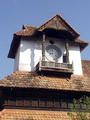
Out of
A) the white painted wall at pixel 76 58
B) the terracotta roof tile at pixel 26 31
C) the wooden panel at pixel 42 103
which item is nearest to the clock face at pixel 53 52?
the white painted wall at pixel 76 58

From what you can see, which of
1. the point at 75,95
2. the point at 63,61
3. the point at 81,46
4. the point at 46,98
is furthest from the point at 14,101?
the point at 81,46

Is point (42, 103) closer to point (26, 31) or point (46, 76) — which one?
point (46, 76)

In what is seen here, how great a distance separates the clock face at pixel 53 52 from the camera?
20453 millimetres

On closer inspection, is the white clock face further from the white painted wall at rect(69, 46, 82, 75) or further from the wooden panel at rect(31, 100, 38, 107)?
the wooden panel at rect(31, 100, 38, 107)

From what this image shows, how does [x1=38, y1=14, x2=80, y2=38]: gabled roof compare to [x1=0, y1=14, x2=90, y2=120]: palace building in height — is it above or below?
above

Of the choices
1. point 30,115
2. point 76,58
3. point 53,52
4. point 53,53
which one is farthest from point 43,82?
point 76,58

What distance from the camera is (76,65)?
68.0 feet

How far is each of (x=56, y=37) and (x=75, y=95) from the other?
638cm

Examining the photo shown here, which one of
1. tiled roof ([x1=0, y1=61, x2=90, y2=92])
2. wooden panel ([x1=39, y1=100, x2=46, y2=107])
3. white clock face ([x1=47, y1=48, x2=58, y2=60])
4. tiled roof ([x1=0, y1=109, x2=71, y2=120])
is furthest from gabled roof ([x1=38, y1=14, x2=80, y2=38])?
tiled roof ([x1=0, y1=109, x2=71, y2=120])

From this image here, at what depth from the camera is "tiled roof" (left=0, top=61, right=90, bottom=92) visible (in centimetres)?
1687

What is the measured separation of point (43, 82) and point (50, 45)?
185 inches

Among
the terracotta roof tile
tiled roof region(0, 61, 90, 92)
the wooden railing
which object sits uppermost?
the terracotta roof tile

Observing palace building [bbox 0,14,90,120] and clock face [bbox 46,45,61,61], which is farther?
clock face [bbox 46,45,61,61]

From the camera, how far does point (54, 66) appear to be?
1866 cm
